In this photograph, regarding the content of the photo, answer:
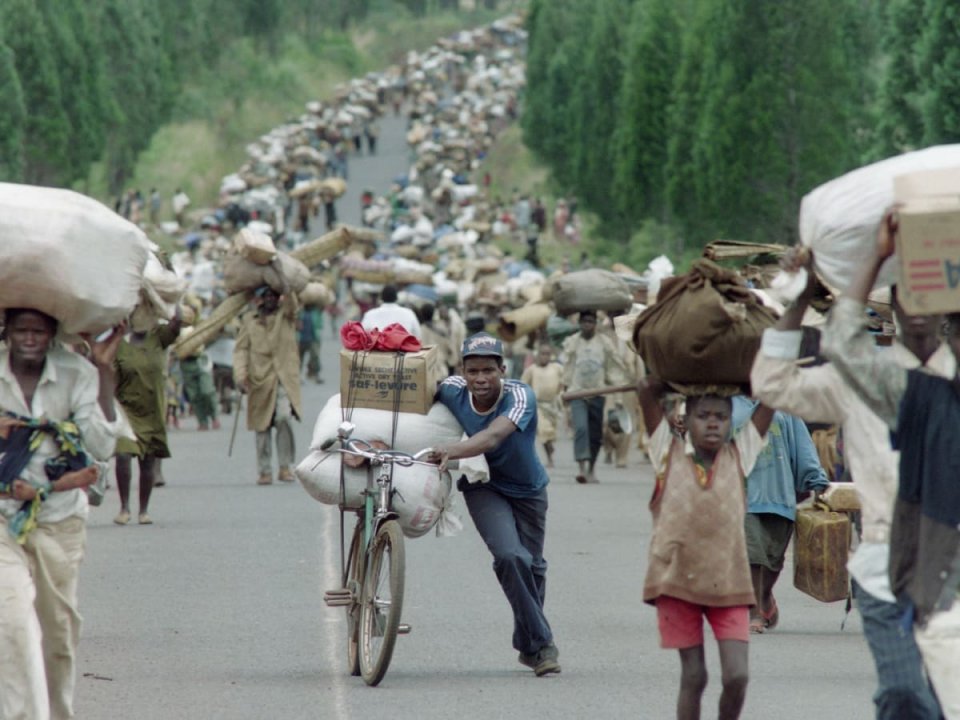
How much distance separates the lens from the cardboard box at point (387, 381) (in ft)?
33.1

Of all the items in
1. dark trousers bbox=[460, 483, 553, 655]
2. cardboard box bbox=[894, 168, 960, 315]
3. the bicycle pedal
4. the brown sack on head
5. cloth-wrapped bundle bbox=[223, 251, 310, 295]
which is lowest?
the bicycle pedal

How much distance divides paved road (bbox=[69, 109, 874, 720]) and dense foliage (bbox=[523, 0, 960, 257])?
10.3m

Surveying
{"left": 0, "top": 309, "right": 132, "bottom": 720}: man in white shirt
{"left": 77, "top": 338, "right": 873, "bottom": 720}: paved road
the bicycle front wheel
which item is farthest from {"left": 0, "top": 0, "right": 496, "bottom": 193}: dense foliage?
{"left": 0, "top": 309, "right": 132, "bottom": 720}: man in white shirt

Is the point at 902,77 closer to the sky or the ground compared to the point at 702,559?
closer to the sky

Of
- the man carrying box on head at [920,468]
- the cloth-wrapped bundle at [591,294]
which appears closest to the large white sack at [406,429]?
the man carrying box on head at [920,468]

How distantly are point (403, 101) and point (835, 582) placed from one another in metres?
114

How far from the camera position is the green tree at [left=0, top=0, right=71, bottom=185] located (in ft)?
175

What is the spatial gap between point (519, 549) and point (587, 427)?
37.3ft

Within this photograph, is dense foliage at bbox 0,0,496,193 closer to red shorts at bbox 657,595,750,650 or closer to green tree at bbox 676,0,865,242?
green tree at bbox 676,0,865,242

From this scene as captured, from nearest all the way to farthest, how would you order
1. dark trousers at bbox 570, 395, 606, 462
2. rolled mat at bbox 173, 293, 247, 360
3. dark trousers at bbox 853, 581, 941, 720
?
dark trousers at bbox 853, 581, 941, 720
rolled mat at bbox 173, 293, 247, 360
dark trousers at bbox 570, 395, 606, 462

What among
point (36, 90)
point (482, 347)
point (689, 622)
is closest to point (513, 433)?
point (482, 347)

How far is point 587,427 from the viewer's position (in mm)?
21328

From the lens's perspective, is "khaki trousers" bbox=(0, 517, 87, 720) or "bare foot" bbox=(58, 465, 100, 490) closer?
"khaki trousers" bbox=(0, 517, 87, 720)

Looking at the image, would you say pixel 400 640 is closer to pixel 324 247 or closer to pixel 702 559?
pixel 702 559
